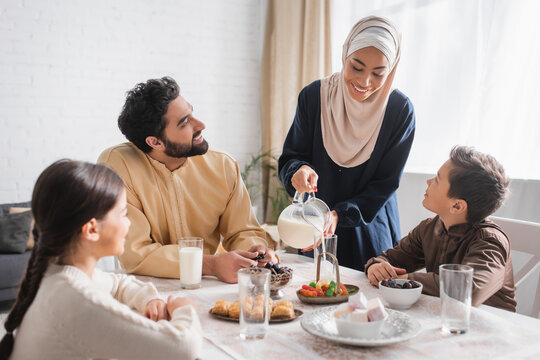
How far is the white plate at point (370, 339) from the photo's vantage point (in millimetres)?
1021

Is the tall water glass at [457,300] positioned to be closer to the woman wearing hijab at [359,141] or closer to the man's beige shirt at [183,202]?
the woman wearing hijab at [359,141]

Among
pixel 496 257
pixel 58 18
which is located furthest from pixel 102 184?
pixel 58 18

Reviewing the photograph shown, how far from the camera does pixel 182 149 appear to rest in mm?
1916

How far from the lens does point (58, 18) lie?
4219mm

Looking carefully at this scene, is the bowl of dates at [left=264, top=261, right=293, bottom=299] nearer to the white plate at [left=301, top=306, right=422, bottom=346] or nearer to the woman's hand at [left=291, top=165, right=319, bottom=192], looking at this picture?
the white plate at [left=301, top=306, right=422, bottom=346]

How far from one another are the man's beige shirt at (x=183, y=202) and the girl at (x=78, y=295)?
0.61 meters

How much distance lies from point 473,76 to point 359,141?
1.37m

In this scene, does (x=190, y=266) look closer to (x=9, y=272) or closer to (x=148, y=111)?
(x=148, y=111)

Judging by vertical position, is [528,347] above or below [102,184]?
below

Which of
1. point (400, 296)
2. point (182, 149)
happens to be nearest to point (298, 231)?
point (400, 296)

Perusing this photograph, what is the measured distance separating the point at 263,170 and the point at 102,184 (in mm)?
4167

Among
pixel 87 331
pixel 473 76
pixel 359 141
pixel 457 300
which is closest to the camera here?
pixel 87 331

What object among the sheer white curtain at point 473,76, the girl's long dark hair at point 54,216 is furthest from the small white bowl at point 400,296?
the sheer white curtain at point 473,76

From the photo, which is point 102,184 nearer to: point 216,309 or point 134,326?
point 134,326
